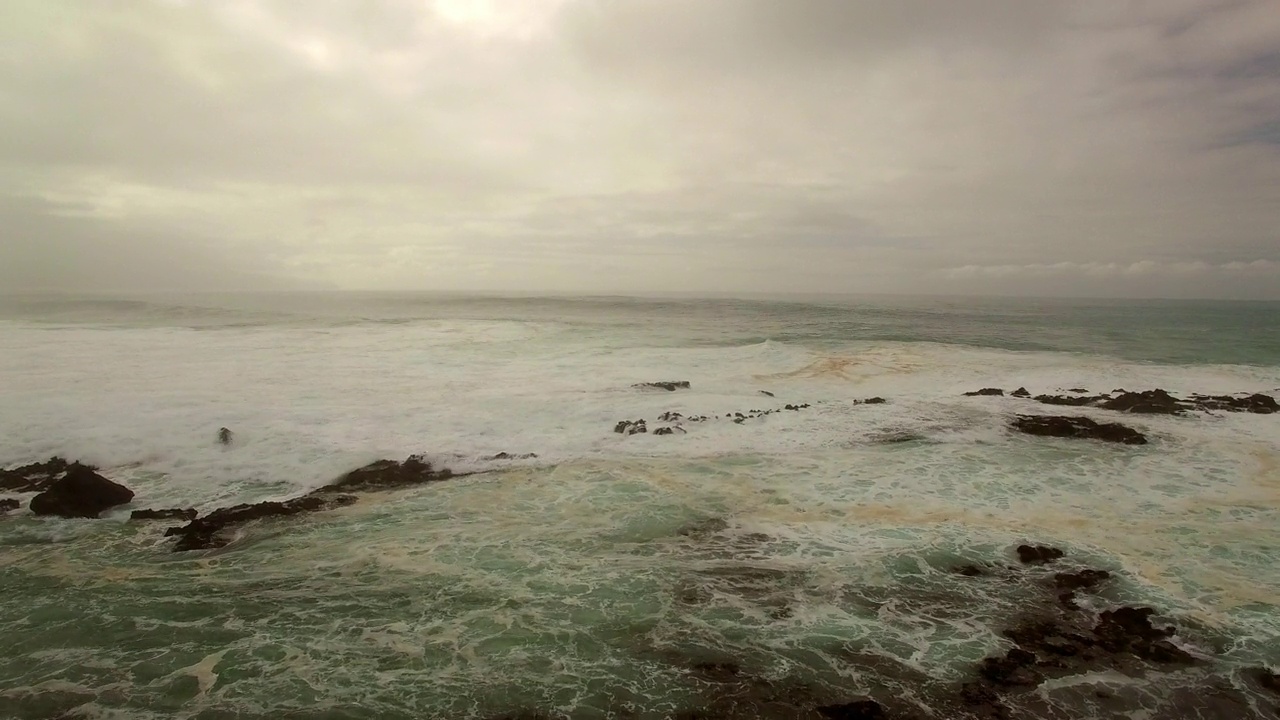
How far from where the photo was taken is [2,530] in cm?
1126

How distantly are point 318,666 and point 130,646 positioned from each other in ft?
8.35

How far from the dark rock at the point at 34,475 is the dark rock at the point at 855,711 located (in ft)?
50.4

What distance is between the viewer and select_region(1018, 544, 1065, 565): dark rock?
1006 cm

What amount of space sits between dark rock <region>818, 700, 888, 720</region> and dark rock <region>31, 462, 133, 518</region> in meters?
13.5

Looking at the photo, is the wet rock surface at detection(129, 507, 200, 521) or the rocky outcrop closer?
the wet rock surface at detection(129, 507, 200, 521)

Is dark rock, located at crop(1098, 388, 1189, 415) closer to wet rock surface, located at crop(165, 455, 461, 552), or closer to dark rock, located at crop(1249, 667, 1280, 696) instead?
dark rock, located at crop(1249, 667, 1280, 696)

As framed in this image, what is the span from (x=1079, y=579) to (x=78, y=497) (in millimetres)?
17762

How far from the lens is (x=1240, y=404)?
69.4 feet

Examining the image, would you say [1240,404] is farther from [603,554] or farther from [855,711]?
[603,554]

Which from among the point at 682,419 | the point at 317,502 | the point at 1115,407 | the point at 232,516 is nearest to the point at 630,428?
the point at 682,419

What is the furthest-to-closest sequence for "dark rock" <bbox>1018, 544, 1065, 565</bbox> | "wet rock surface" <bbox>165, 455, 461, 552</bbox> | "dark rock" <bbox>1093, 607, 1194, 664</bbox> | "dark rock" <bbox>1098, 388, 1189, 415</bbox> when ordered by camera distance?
"dark rock" <bbox>1098, 388, 1189, 415</bbox>, "wet rock surface" <bbox>165, 455, 461, 552</bbox>, "dark rock" <bbox>1018, 544, 1065, 565</bbox>, "dark rock" <bbox>1093, 607, 1194, 664</bbox>

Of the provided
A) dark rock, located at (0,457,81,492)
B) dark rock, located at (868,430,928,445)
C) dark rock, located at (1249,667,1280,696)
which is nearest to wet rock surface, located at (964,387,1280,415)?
dark rock, located at (868,430,928,445)

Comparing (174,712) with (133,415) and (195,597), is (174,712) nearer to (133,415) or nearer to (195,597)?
(195,597)

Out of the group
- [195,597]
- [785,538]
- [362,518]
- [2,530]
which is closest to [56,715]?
[195,597]
